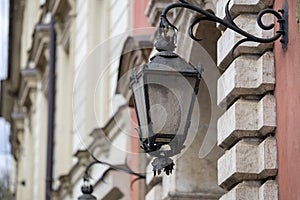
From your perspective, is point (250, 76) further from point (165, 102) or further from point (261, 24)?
point (165, 102)

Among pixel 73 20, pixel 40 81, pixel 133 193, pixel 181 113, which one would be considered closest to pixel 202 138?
pixel 181 113

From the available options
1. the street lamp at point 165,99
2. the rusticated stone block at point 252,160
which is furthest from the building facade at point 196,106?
the street lamp at point 165,99

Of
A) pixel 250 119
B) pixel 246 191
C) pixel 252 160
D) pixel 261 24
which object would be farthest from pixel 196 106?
pixel 261 24

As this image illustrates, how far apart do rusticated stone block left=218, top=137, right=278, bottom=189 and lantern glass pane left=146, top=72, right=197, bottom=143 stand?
2.59ft

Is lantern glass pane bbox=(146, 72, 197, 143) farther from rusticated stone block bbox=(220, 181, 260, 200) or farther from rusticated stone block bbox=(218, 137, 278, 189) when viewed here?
rusticated stone block bbox=(220, 181, 260, 200)

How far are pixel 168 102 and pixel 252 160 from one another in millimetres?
958

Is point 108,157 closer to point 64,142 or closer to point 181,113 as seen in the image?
point 181,113

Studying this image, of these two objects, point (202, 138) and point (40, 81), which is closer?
point (202, 138)

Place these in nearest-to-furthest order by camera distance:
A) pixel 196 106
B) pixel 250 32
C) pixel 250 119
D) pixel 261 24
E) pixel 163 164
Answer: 1. pixel 163 164
2. pixel 261 24
3. pixel 196 106
4. pixel 250 119
5. pixel 250 32

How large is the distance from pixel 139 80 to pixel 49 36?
14.8 m

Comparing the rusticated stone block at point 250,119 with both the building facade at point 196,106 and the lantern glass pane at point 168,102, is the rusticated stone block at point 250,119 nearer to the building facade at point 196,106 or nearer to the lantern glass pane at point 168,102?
the building facade at point 196,106

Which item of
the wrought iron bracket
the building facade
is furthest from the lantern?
the building facade

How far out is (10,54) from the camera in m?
34.0

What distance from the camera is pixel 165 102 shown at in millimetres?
7109
